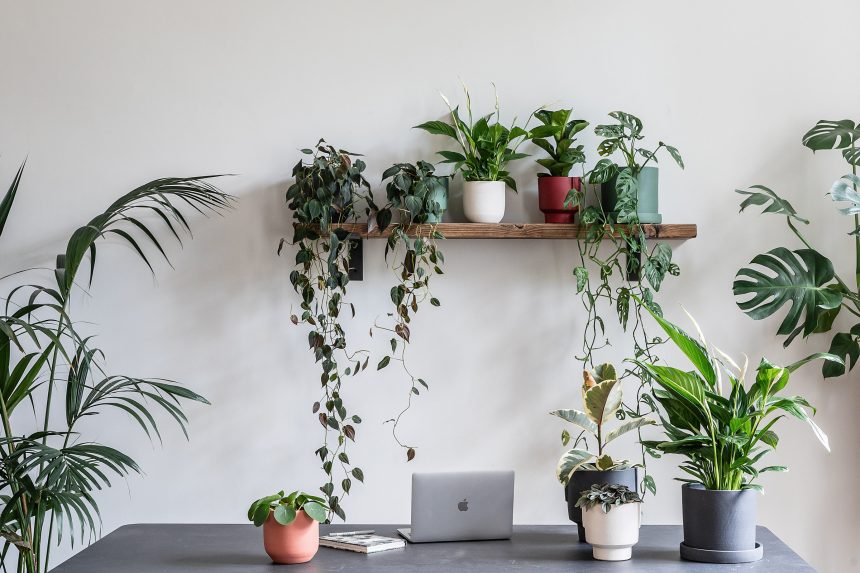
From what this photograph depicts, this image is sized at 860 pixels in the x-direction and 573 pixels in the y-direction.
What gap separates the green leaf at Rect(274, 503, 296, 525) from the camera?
2084 millimetres

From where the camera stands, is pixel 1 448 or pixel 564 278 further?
pixel 564 278

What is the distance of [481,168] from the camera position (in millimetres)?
2852

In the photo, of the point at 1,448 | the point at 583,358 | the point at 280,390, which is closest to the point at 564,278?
the point at 583,358

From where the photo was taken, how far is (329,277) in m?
2.80

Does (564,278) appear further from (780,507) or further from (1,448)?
(1,448)

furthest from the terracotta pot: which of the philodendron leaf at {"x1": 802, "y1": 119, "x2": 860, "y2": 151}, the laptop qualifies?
the philodendron leaf at {"x1": 802, "y1": 119, "x2": 860, "y2": 151}

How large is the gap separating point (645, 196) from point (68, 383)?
1924 millimetres

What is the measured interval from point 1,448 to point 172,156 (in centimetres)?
109

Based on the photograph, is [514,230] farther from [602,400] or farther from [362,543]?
[362,543]

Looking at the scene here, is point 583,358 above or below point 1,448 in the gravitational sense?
above

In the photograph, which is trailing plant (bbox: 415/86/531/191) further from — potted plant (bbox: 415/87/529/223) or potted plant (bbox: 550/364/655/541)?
potted plant (bbox: 550/364/655/541)

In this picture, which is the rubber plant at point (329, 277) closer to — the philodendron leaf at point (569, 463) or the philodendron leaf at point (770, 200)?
the philodendron leaf at point (569, 463)

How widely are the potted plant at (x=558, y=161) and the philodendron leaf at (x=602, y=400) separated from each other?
0.71m

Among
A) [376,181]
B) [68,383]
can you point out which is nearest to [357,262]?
[376,181]
